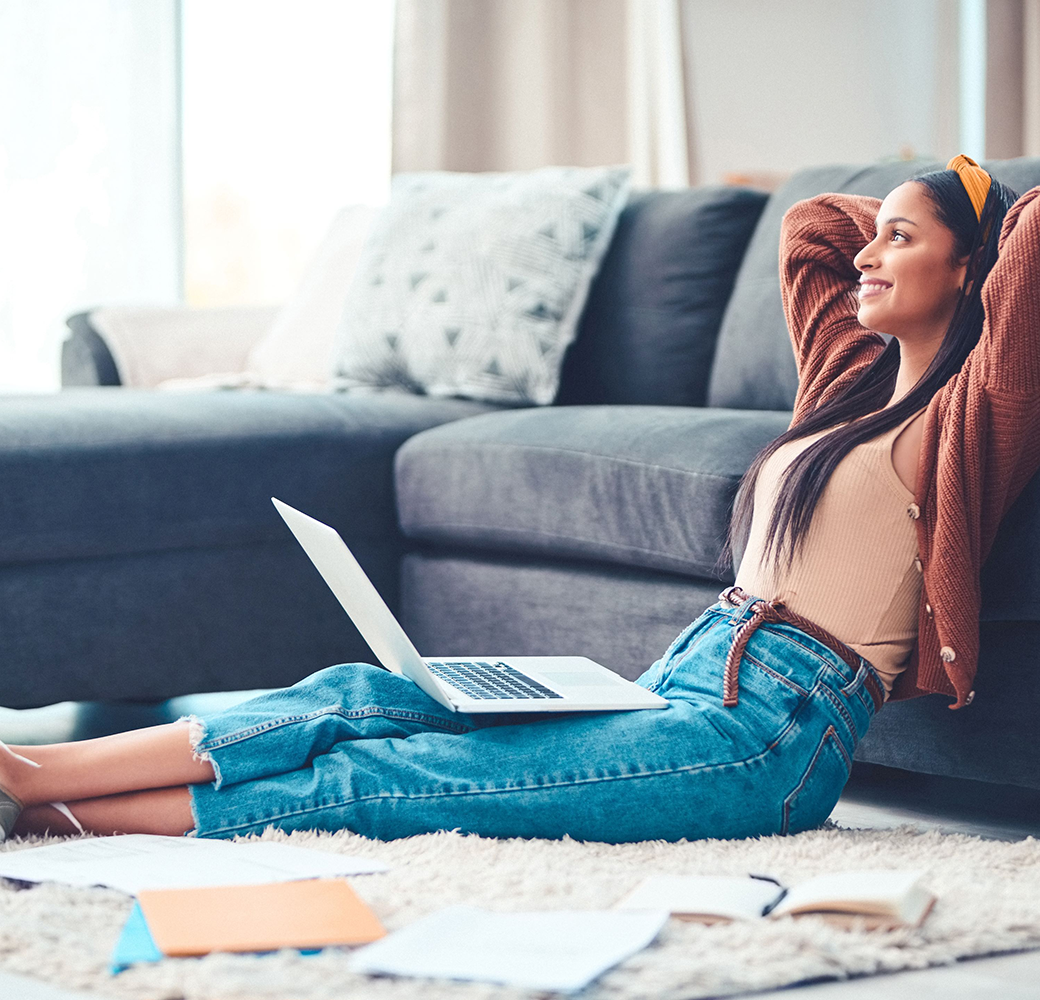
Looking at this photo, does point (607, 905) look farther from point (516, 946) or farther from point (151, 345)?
point (151, 345)

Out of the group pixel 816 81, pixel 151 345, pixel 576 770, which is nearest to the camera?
pixel 576 770

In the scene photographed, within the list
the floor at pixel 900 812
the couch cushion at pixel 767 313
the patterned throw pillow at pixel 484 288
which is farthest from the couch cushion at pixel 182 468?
the couch cushion at pixel 767 313

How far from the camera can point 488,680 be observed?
54.9 inches

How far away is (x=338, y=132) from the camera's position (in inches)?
158

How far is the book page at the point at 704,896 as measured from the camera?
1.05 meters

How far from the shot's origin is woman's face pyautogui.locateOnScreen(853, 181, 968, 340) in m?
1.39

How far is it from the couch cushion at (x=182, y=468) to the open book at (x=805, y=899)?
3.63 ft

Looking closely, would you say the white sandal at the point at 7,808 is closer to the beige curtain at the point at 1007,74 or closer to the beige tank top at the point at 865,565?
the beige tank top at the point at 865,565

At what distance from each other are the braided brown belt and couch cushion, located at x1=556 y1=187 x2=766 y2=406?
3.63 ft

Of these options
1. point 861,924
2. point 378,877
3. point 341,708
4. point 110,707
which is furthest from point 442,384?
point 861,924

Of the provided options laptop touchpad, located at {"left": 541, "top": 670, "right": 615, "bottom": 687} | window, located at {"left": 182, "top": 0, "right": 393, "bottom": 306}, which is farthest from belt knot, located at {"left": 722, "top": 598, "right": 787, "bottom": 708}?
window, located at {"left": 182, "top": 0, "right": 393, "bottom": 306}

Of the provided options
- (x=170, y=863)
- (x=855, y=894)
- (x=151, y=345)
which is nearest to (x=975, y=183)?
(x=855, y=894)

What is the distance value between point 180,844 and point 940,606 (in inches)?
28.5

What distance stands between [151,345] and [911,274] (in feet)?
6.10
